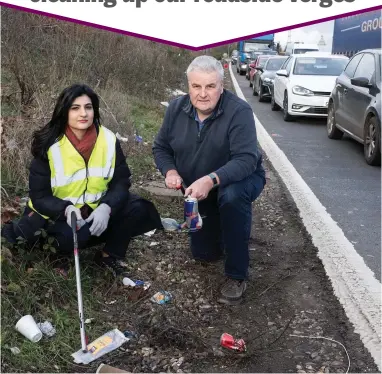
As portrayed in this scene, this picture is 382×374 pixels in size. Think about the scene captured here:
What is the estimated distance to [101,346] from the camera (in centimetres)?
285

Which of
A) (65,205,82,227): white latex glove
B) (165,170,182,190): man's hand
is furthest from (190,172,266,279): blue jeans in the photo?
(65,205,82,227): white latex glove

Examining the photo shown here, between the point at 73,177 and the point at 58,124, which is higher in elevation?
the point at 58,124

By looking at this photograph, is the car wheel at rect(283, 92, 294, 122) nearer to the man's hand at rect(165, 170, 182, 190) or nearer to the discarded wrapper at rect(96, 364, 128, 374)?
the man's hand at rect(165, 170, 182, 190)

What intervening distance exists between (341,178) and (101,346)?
4.70 metres

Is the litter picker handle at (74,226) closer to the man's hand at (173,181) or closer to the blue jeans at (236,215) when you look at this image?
the man's hand at (173,181)

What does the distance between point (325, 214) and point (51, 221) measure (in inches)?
113

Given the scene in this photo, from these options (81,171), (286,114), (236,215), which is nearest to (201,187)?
(236,215)

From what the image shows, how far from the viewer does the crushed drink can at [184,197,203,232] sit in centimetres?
337

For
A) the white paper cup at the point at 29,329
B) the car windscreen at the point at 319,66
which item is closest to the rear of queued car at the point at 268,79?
the car windscreen at the point at 319,66

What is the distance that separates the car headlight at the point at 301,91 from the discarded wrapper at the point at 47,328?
9.52 m

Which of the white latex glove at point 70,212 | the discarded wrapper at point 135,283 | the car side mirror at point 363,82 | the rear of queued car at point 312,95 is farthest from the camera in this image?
the rear of queued car at point 312,95

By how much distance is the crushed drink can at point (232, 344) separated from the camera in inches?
115

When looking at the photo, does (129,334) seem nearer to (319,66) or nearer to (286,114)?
(286,114)

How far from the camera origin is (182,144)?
3627 millimetres
